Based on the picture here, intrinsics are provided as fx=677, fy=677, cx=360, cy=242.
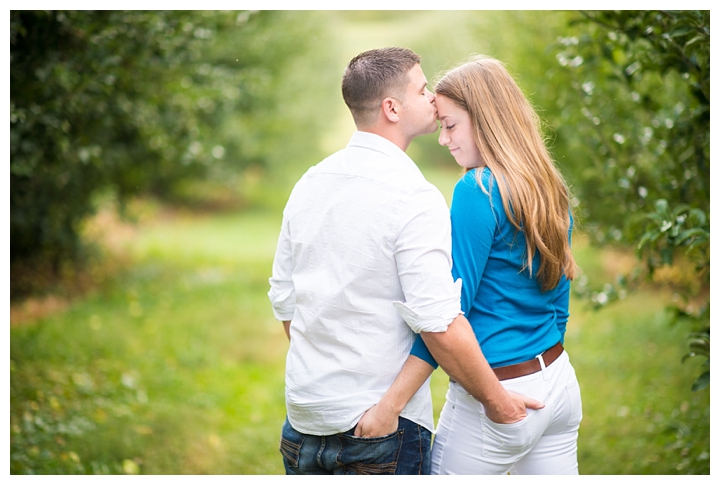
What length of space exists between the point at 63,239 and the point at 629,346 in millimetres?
6892

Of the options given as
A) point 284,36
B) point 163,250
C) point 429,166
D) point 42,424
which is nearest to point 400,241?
point 42,424

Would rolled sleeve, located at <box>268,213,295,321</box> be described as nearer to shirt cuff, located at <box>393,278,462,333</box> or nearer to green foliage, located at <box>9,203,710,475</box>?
shirt cuff, located at <box>393,278,462,333</box>

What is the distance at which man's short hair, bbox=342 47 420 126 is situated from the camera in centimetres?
206

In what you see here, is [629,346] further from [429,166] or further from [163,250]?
[429,166]

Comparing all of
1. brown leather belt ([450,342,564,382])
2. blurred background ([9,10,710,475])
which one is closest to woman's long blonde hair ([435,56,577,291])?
brown leather belt ([450,342,564,382])

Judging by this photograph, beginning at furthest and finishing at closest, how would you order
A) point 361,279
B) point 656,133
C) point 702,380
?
point 656,133, point 702,380, point 361,279

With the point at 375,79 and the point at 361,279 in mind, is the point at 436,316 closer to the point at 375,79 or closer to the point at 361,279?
the point at 361,279

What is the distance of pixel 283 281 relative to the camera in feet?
7.63

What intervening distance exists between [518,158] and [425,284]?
1.69 ft

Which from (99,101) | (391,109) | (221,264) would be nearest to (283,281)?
(391,109)

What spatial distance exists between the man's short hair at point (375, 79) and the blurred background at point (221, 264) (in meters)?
0.50

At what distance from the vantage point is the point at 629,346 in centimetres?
678

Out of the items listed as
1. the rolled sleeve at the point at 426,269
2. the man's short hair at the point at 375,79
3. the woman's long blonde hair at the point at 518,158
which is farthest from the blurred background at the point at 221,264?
the rolled sleeve at the point at 426,269

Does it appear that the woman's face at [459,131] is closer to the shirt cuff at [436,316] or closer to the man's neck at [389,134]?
the man's neck at [389,134]
